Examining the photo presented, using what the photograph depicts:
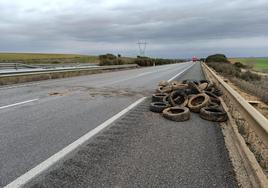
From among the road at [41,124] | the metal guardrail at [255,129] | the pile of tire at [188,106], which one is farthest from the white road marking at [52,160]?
the metal guardrail at [255,129]

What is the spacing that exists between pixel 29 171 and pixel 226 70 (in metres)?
34.4

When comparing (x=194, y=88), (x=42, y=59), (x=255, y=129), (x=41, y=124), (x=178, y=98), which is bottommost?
(x=42, y=59)

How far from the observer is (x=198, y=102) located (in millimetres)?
9031

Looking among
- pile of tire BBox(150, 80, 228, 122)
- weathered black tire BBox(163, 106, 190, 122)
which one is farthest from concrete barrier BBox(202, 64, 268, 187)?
weathered black tire BBox(163, 106, 190, 122)

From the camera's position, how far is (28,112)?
7969 millimetres

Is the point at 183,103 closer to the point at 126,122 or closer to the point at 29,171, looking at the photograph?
the point at 126,122

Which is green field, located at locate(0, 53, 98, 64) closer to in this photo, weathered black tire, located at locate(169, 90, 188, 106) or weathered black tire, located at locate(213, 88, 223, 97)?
weathered black tire, located at locate(213, 88, 223, 97)

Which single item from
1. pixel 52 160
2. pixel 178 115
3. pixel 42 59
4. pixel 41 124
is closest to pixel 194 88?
pixel 178 115

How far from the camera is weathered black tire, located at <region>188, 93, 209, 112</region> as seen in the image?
323 inches

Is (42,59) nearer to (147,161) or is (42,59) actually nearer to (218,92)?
(218,92)

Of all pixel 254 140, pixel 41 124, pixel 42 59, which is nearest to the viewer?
pixel 254 140

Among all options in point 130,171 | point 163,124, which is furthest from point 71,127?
point 130,171

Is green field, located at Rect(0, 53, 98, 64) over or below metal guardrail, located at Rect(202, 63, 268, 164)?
below

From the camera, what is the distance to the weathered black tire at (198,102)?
8.21m
